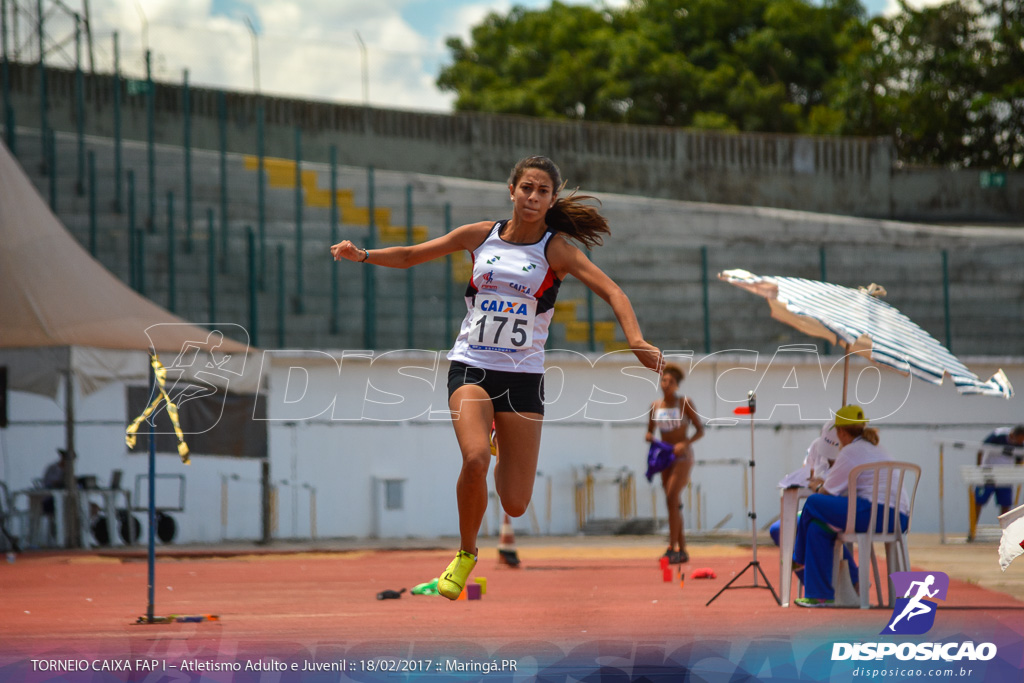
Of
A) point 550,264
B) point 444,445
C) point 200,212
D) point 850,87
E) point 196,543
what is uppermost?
point 850,87

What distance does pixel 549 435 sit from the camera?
666 inches

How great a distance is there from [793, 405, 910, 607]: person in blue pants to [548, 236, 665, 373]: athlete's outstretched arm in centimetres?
337

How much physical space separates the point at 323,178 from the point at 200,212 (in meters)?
2.67

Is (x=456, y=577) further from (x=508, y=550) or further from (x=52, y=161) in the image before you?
(x=52, y=161)

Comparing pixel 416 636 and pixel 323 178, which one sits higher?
pixel 323 178

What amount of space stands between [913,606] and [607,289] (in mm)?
2599

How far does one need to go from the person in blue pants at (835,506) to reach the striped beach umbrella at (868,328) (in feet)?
1.88

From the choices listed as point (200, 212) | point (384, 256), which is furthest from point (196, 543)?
point (384, 256)

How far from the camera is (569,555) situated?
13.8 m

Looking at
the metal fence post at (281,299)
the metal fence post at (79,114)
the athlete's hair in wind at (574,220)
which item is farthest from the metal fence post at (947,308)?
the athlete's hair in wind at (574,220)

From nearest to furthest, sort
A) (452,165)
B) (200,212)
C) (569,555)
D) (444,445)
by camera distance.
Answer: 1. (569,555)
2. (444,445)
3. (200,212)
4. (452,165)

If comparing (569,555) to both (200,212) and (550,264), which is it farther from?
(200,212)

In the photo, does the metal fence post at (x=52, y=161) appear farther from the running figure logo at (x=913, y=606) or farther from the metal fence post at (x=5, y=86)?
the running figure logo at (x=913, y=606)

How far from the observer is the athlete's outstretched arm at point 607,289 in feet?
17.3
